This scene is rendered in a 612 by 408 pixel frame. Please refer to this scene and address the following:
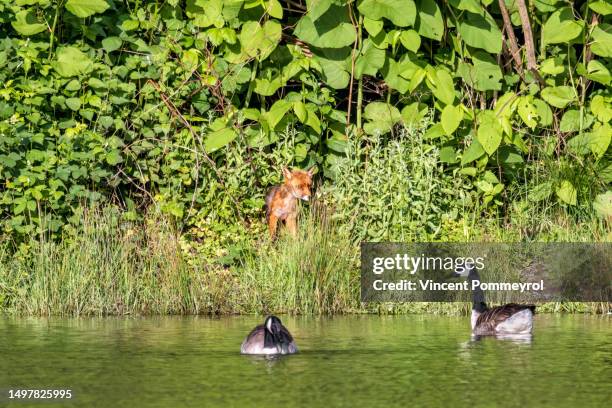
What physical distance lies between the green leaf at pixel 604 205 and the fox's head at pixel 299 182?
2700 mm

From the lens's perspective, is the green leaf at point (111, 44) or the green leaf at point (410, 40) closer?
the green leaf at point (410, 40)

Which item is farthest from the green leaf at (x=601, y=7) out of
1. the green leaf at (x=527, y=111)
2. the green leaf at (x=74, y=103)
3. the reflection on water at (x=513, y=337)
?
the green leaf at (x=74, y=103)

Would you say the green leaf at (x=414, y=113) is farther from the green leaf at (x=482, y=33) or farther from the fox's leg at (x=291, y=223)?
the fox's leg at (x=291, y=223)

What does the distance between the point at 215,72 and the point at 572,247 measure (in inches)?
150

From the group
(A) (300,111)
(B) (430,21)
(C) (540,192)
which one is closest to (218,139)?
(A) (300,111)

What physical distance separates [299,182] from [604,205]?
287 cm

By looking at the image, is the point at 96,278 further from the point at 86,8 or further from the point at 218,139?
the point at 86,8

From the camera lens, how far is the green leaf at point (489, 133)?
11617mm

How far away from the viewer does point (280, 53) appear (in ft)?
40.6

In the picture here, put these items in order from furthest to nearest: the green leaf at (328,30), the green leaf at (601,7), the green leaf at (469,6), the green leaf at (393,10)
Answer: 1. the green leaf at (601,7)
2. the green leaf at (328,30)
3. the green leaf at (469,6)
4. the green leaf at (393,10)

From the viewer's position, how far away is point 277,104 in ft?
39.5

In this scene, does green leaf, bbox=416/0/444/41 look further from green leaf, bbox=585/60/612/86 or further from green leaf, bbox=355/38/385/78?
green leaf, bbox=585/60/612/86

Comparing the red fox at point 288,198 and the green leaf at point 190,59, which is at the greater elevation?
the green leaf at point 190,59

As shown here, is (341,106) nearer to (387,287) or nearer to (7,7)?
(387,287)
